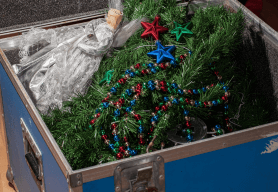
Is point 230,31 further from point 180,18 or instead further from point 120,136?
point 120,136

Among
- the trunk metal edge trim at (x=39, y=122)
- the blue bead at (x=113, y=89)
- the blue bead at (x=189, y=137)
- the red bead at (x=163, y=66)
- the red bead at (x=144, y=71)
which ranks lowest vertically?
the blue bead at (x=189, y=137)

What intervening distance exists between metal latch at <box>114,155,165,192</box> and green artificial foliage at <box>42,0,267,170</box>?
0.08 metres

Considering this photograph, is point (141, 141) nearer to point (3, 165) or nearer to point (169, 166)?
point (169, 166)

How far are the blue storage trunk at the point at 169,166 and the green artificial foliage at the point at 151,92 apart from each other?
0.06m

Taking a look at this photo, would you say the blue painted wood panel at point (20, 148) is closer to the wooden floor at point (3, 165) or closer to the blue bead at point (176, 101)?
the wooden floor at point (3, 165)

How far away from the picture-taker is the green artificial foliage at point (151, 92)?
687 mm

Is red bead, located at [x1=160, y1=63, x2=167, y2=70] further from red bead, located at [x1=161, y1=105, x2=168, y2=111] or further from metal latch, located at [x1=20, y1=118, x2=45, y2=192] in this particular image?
metal latch, located at [x1=20, y1=118, x2=45, y2=192]

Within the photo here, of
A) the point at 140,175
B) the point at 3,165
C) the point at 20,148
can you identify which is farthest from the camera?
the point at 3,165

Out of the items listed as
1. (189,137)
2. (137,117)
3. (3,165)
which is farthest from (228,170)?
(3,165)

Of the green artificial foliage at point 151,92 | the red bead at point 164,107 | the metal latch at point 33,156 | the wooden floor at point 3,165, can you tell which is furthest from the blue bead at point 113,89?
the wooden floor at point 3,165

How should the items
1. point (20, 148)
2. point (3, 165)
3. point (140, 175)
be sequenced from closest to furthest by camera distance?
point (140, 175)
point (20, 148)
point (3, 165)

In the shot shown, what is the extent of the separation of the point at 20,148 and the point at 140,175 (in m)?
0.46

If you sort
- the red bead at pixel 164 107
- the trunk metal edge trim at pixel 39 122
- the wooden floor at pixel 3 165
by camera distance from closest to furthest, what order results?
the trunk metal edge trim at pixel 39 122, the red bead at pixel 164 107, the wooden floor at pixel 3 165

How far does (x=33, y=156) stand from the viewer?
0.80 metres
